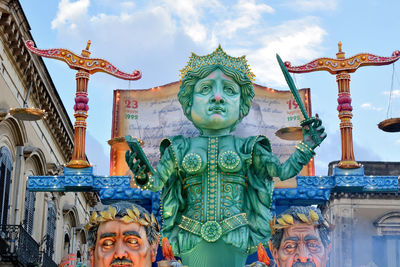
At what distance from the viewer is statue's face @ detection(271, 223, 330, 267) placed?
24.1 ft

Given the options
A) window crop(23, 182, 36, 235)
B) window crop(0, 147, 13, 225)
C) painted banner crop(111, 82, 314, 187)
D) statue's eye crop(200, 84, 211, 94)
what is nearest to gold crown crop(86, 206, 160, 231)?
statue's eye crop(200, 84, 211, 94)

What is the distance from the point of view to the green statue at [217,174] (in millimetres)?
9312

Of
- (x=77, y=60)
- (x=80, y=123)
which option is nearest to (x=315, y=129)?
(x=80, y=123)

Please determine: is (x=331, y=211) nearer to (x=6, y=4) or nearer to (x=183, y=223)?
(x=6, y=4)

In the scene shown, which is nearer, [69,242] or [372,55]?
[372,55]

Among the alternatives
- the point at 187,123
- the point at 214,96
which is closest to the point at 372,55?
the point at 187,123

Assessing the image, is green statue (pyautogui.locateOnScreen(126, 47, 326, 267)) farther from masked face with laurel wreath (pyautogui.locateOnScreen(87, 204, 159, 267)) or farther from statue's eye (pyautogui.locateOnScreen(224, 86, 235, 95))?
masked face with laurel wreath (pyautogui.locateOnScreen(87, 204, 159, 267))

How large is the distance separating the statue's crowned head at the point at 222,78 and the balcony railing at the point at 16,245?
983 cm

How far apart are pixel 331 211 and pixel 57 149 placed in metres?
9.74

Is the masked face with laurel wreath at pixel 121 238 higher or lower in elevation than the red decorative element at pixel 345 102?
lower

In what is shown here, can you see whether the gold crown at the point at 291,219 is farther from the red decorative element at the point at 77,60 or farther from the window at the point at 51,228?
the window at the point at 51,228

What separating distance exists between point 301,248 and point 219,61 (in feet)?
10.5

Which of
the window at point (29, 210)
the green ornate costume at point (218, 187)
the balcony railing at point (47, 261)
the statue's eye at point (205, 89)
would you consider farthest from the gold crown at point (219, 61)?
the balcony railing at point (47, 261)

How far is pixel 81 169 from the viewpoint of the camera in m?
12.3
